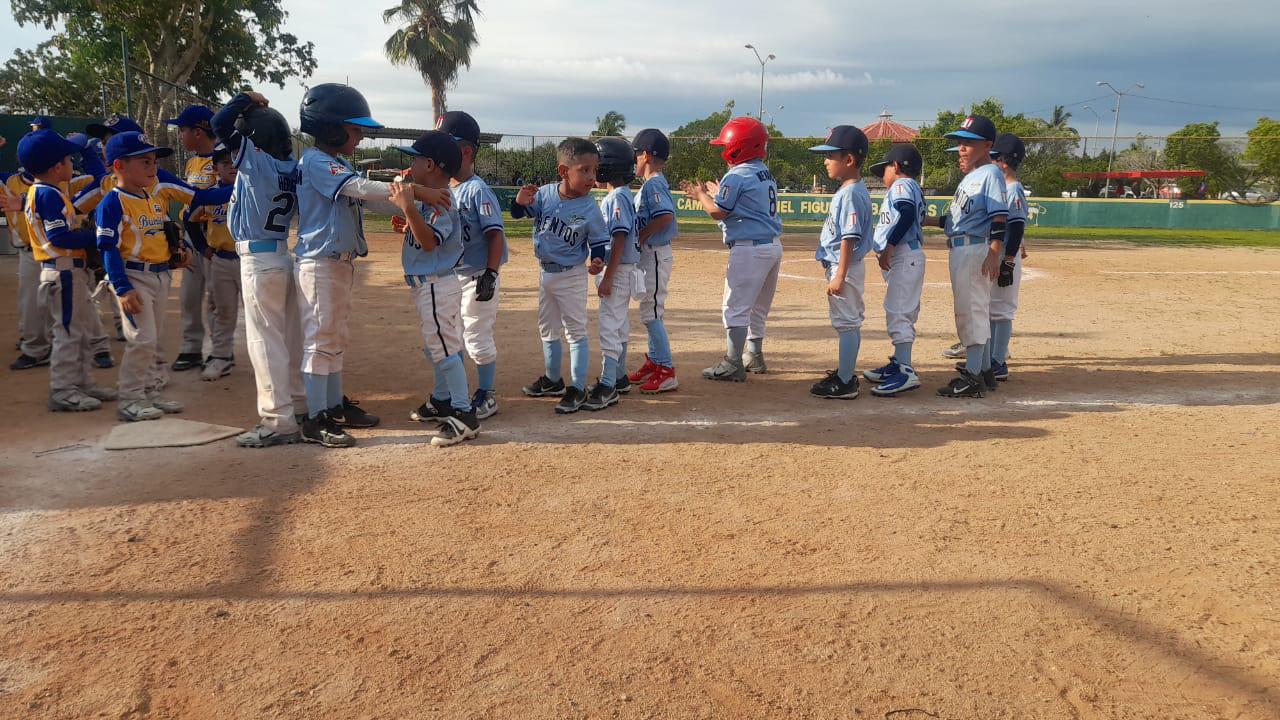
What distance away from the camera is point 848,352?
6.27 metres

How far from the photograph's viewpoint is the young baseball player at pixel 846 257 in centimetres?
616

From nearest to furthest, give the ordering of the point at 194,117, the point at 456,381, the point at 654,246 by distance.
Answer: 1. the point at 456,381
2. the point at 194,117
3. the point at 654,246

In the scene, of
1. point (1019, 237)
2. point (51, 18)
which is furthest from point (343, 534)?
point (51, 18)

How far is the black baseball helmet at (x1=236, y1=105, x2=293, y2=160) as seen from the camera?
4773 millimetres

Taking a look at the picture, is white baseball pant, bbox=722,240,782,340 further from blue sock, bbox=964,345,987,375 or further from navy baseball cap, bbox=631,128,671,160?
blue sock, bbox=964,345,987,375

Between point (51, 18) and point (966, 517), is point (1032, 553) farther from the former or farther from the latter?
point (51, 18)

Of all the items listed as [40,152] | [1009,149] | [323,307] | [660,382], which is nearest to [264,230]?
[323,307]

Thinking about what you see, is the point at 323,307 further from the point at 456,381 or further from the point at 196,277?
the point at 196,277

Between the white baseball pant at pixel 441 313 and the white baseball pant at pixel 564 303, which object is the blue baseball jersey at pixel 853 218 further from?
the white baseball pant at pixel 441 313

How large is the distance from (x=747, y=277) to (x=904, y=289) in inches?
47.7

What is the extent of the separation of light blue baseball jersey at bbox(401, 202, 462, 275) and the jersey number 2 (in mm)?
677

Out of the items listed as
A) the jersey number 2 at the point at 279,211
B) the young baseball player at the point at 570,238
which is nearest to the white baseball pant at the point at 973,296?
the young baseball player at the point at 570,238

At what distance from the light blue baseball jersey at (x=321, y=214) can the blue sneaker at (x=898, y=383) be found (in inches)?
153

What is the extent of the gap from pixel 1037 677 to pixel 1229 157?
34.5m
